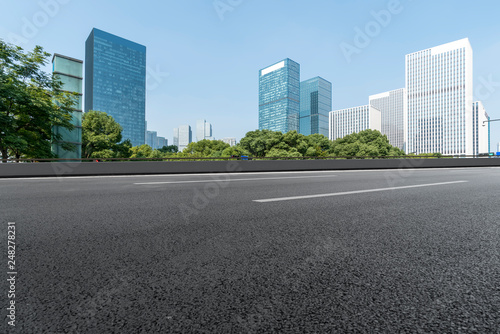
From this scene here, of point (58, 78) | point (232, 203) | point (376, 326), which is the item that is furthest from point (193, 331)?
point (58, 78)

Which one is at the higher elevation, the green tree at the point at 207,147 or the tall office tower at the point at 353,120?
the tall office tower at the point at 353,120

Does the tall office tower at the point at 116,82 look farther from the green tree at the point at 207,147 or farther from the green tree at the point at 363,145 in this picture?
the green tree at the point at 363,145

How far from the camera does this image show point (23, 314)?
1203 millimetres

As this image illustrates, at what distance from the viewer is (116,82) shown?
159000 millimetres

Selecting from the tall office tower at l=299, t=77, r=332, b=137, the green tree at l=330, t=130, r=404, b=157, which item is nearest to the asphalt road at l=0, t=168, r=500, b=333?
the green tree at l=330, t=130, r=404, b=157

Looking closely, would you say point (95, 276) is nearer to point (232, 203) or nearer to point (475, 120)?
point (232, 203)

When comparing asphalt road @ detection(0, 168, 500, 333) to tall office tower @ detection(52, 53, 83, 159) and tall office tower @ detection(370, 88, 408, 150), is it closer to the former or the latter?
tall office tower @ detection(52, 53, 83, 159)

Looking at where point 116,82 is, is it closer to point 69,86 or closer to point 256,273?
point 69,86

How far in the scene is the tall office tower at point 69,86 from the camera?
66.2 feet

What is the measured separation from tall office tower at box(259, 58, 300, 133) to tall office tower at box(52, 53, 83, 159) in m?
160

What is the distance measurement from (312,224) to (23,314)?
2.48m

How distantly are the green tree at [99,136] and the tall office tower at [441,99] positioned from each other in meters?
139

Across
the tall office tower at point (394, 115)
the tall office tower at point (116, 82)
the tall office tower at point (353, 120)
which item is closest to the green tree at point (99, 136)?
the tall office tower at point (353, 120)

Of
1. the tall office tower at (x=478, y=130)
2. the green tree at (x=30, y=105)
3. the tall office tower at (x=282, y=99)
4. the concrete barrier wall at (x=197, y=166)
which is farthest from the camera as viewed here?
the tall office tower at (x=282, y=99)
